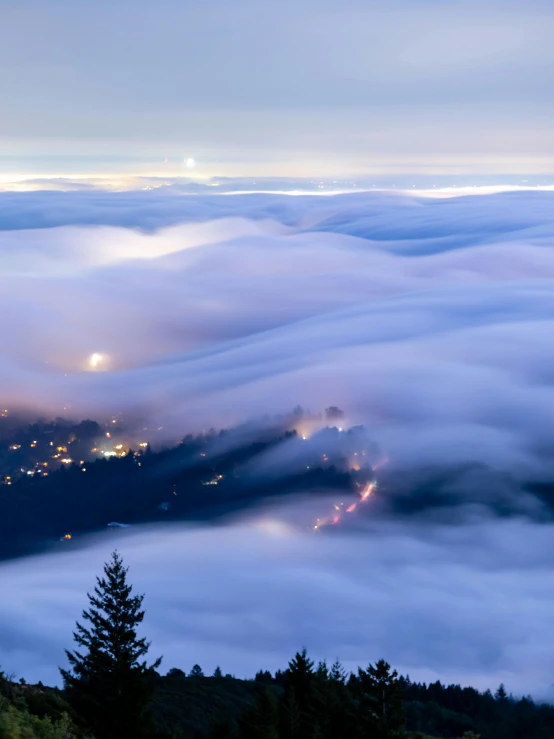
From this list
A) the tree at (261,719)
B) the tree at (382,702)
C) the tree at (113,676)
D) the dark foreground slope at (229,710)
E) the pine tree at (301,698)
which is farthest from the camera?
the pine tree at (301,698)

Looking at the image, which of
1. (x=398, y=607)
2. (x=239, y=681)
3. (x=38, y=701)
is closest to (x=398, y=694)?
(x=38, y=701)

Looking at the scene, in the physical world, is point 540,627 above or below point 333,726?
above

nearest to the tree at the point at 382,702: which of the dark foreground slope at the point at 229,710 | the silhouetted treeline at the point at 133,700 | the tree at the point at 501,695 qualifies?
the silhouetted treeline at the point at 133,700

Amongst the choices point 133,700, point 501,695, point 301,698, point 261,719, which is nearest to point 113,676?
point 133,700

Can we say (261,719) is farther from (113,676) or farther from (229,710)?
(229,710)

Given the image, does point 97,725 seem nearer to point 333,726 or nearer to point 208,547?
point 333,726

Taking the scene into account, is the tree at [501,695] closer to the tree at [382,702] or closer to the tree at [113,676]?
the tree at [382,702]
